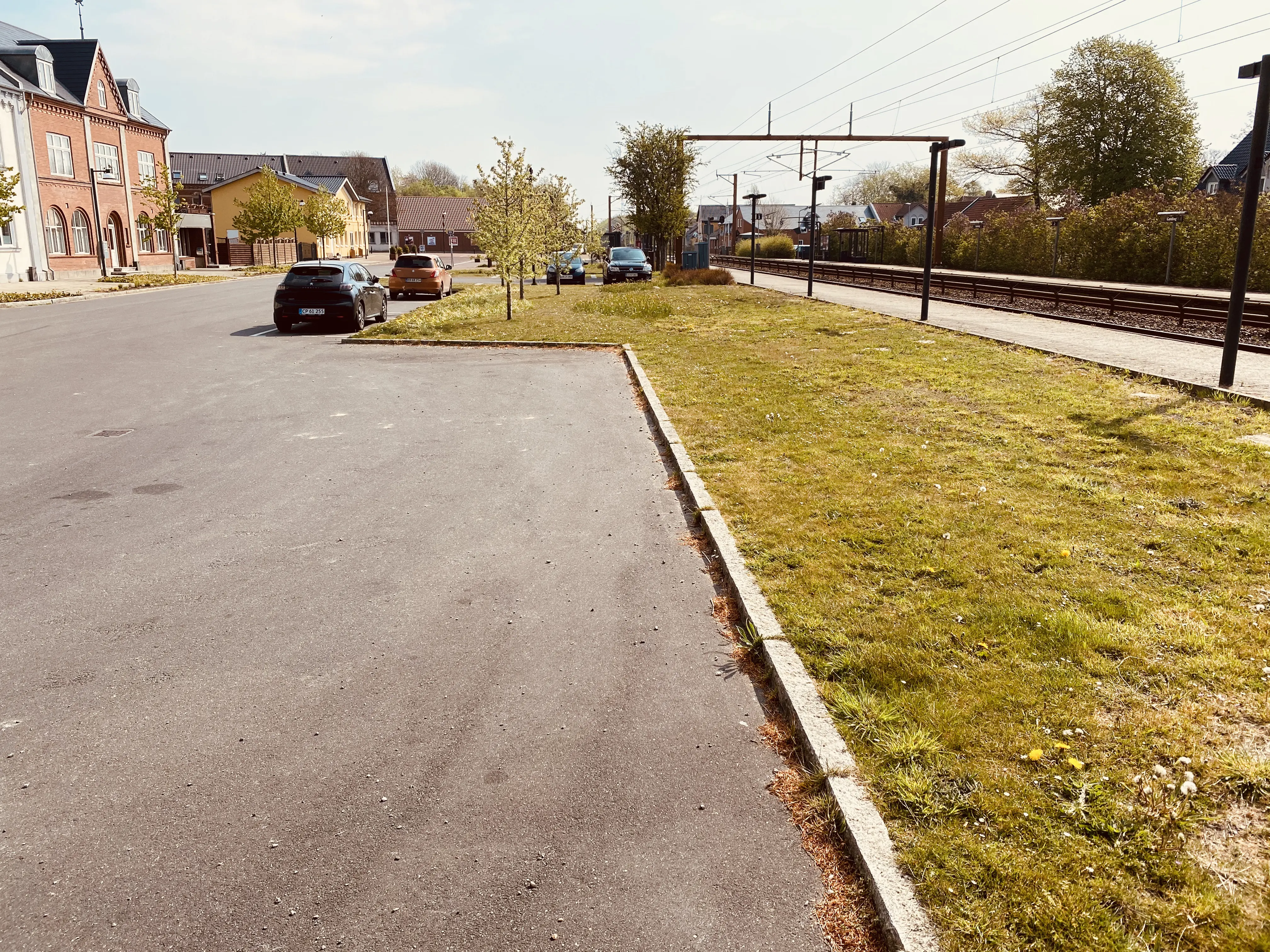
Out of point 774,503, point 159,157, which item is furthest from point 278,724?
point 159,157

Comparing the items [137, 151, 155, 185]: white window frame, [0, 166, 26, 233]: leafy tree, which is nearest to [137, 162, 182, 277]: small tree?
[137, 151, 155, 185]: white window frame

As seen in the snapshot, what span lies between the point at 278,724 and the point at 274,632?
1.00 m

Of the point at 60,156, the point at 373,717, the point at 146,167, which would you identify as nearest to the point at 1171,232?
the point at 373,717

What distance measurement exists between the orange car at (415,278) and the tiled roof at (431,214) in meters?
80.7

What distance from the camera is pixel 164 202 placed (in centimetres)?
4881

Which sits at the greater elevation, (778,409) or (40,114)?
(40,114)

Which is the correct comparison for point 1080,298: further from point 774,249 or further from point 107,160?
point 774,249

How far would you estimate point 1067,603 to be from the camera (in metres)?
4.68

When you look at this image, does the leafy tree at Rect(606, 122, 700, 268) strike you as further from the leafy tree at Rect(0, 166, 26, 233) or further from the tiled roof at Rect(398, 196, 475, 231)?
the tiled roof at Rect(398, 196, 475, 231)

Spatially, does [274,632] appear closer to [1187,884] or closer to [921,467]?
[1187,884]

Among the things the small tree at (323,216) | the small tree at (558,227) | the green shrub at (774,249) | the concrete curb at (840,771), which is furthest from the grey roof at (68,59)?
the concrete curb at (840,771)

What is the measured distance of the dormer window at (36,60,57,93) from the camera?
146 feet

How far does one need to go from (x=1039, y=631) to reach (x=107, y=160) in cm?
5983

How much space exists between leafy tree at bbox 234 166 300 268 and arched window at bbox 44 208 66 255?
1366 centimetres
